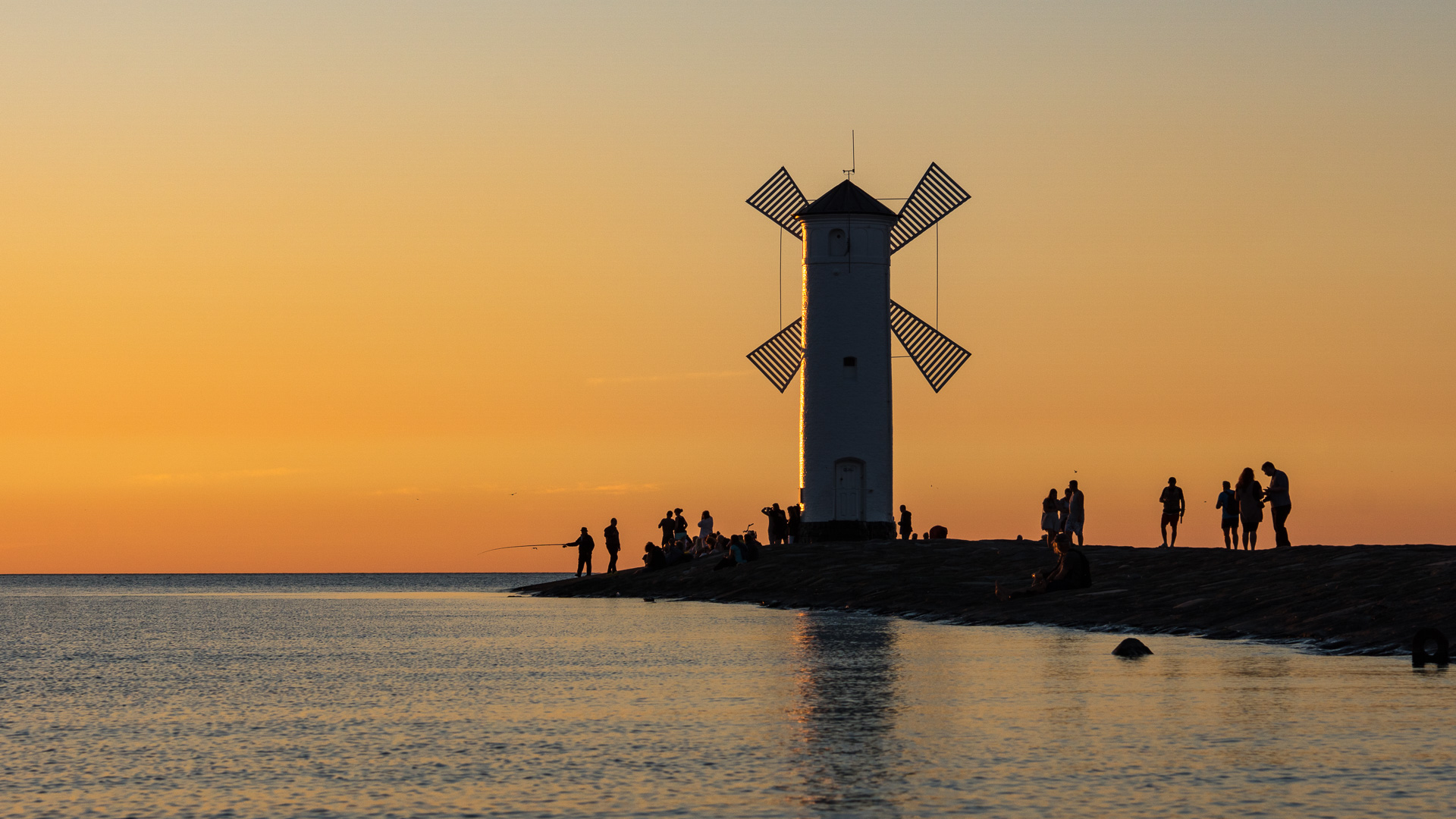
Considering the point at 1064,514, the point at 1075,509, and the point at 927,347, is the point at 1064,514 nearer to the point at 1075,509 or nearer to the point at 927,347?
the point at 1075,509

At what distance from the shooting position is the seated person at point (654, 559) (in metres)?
54.9

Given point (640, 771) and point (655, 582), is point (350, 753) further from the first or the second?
point (655, 582)

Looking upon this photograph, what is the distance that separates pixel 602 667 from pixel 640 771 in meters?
10.5

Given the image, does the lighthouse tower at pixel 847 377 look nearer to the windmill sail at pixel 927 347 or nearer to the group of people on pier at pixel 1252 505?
the windmill sail at pixel 927 347

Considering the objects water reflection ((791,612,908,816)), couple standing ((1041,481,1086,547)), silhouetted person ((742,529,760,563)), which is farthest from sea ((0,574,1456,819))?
silhouetted person ((742,529,760,563))

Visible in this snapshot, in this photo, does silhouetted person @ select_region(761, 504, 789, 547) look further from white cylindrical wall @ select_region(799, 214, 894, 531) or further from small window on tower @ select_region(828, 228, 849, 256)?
small window on tower @ select_region(828, 228, 849, 256)

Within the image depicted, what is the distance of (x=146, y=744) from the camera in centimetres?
1593

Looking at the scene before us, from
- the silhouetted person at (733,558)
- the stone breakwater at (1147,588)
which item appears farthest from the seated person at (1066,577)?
the silhouetted person at (733,558)

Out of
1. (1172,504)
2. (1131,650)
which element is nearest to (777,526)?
(1172,504)

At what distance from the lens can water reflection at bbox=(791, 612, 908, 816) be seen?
40.6 feet

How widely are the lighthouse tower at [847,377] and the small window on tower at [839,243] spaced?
0.08 ft

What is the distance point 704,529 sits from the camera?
57750mm

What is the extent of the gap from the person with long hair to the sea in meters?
13.9

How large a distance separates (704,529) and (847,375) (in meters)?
8.14
